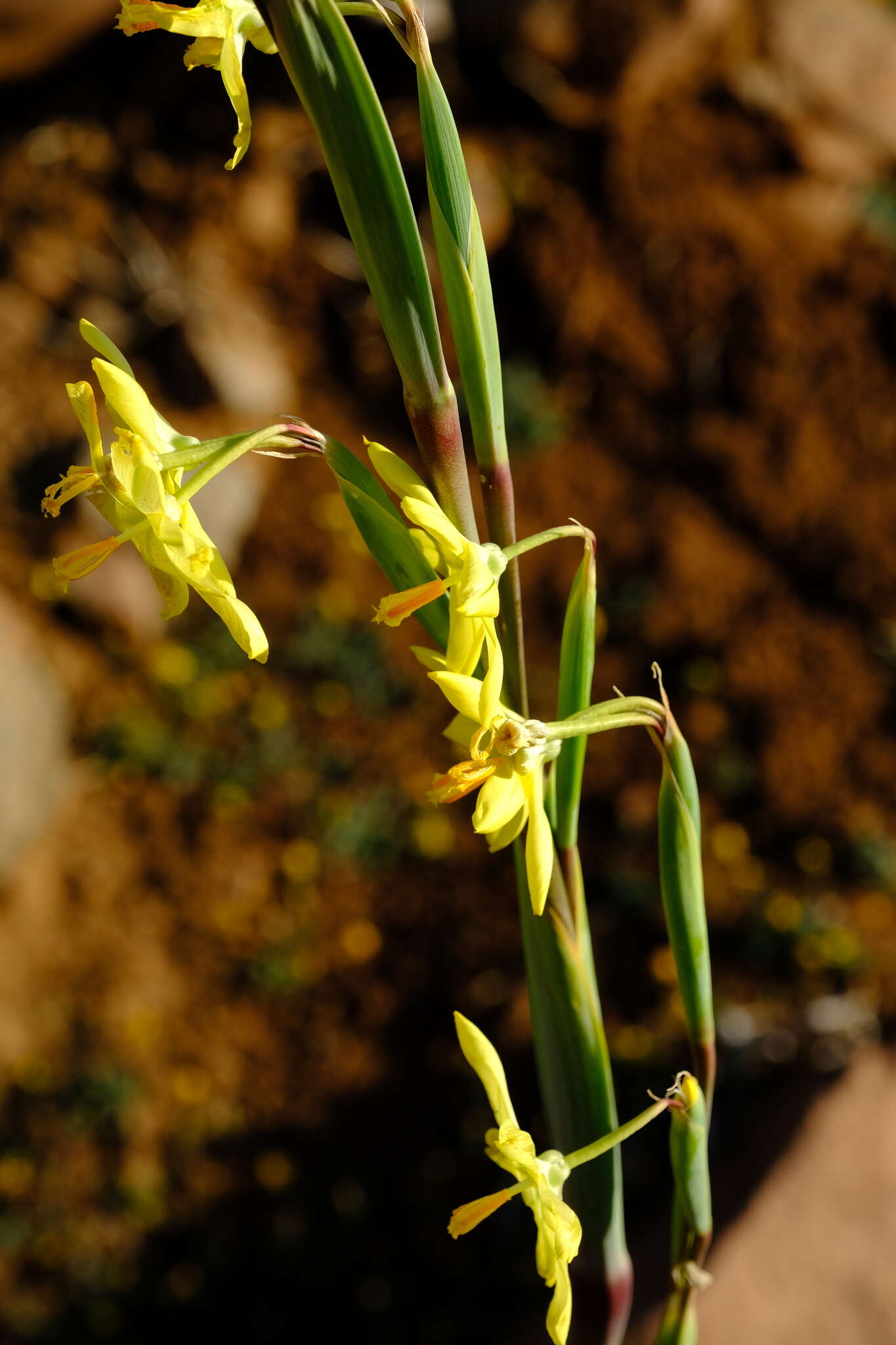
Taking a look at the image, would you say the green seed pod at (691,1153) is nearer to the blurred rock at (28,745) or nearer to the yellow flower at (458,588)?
the yellow flower at (458,588)

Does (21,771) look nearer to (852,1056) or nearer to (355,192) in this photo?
(852,1056)

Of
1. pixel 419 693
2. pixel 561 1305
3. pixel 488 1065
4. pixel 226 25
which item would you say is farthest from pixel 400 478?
pixel 419 693

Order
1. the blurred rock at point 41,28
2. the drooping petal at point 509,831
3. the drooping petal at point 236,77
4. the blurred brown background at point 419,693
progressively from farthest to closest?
the blurred rock at point 41,28 < the blurred brown background at point 419,693 < the drooping petal at point 509,831 < the drooping petal at point 236,77

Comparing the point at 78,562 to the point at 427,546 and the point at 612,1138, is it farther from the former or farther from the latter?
the point at 612,1138

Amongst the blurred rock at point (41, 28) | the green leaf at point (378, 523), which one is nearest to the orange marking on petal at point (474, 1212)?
the green leaf at point (378, 523)

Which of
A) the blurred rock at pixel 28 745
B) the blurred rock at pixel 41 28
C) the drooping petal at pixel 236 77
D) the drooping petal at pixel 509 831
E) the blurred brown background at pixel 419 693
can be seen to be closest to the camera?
the drooping petal at pixel 236 77

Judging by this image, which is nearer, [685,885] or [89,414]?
[89,414]

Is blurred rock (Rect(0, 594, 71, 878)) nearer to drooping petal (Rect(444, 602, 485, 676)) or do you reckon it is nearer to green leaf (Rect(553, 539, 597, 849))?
green leaf (Rect(553, 539, 597, 849))

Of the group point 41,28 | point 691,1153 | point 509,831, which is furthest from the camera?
point 41,28
